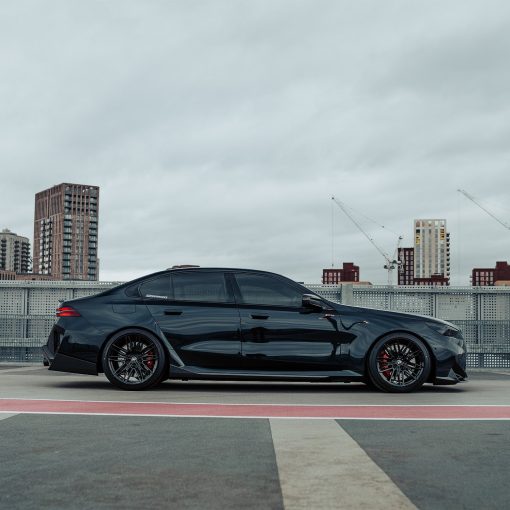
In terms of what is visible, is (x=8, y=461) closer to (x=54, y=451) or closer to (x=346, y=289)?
(x=54, y=451)

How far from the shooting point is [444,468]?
14.6ft

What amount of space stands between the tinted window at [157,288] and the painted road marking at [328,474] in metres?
3.53

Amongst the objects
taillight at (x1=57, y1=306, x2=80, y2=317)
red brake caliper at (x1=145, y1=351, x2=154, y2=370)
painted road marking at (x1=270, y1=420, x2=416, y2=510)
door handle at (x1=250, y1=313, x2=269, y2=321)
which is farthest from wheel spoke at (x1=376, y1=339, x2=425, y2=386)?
taillight at (x1=57, y1=306, x2=80, y2=317)

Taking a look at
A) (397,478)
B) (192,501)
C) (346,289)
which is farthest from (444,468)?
(346,289)

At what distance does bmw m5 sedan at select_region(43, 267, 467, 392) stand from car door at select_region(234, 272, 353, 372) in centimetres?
1

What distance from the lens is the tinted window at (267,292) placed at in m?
8.85

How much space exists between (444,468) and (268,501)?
1285 mm

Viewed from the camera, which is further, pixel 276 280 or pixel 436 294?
pixel 436 294

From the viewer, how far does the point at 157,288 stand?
9.02 metres

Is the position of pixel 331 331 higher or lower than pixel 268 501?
higher

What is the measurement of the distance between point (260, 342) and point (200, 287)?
0.97 m

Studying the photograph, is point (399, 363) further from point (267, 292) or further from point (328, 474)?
point (328, 474)

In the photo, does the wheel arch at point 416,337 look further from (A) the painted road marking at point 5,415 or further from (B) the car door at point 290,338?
(A) the painted road marking at point 5,415

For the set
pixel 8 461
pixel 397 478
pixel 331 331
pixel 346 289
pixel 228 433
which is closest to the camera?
pixel 397 478
